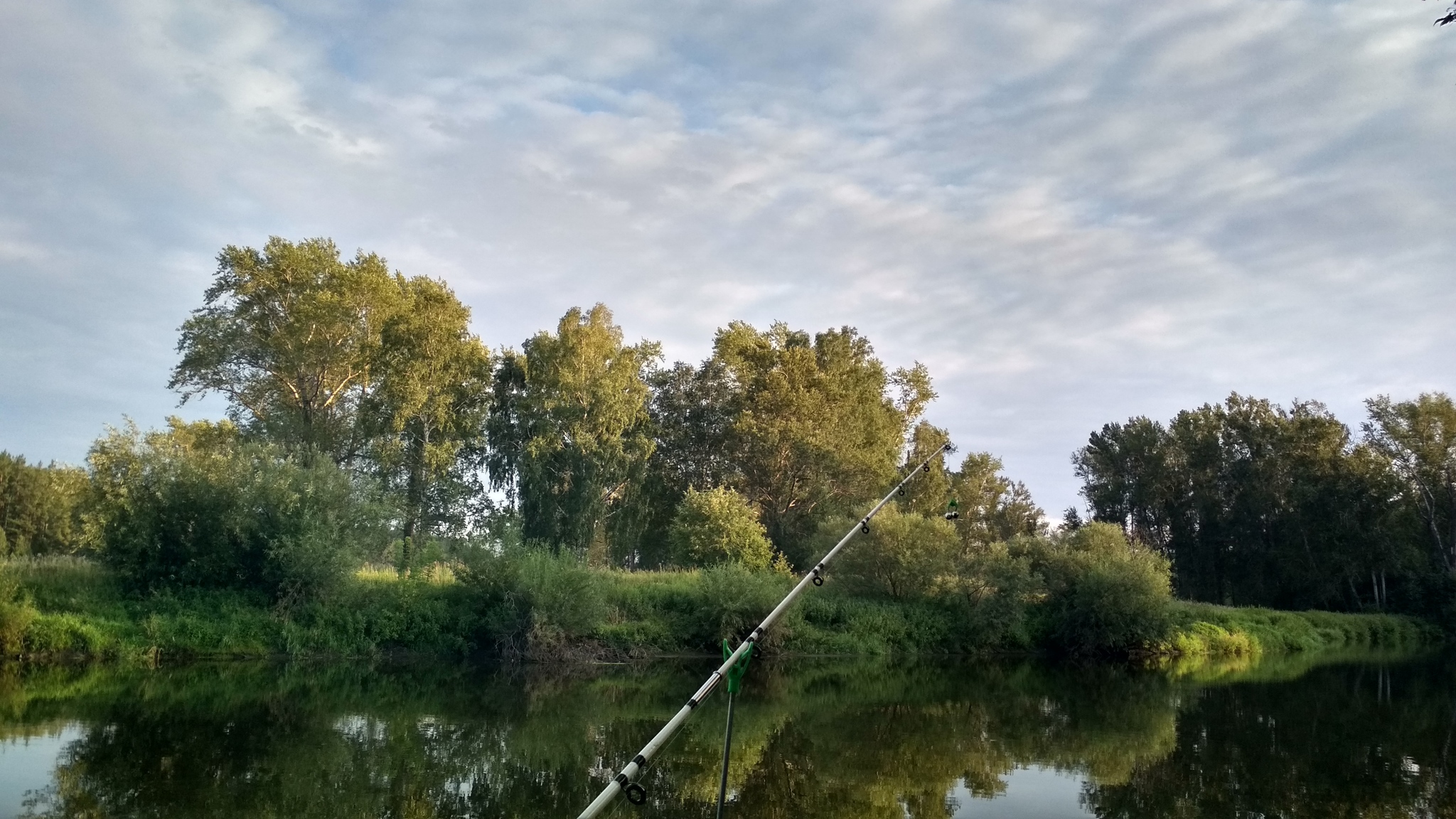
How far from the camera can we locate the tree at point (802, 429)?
51094 mm

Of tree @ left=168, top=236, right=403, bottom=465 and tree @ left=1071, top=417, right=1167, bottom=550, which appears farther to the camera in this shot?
tree @ left=1071, top=417, right=1167, bottom=550

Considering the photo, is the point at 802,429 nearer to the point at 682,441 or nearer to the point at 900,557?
the point at 682,441

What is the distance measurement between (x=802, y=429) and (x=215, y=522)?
2946cm

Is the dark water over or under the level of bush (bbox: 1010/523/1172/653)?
under

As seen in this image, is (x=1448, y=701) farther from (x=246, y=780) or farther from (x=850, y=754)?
(x=246, y=780)

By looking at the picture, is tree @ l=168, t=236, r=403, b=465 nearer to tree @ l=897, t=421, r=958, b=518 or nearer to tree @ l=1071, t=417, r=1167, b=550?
tree @ l=897, t=421, r=958, b=518

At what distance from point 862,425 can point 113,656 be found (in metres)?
37.2

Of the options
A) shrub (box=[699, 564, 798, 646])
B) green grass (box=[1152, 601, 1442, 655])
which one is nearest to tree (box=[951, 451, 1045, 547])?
green grass (box=[1152, 601, 1442, 655])

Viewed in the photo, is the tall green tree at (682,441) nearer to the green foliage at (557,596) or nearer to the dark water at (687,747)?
the green foliage at (557,596)

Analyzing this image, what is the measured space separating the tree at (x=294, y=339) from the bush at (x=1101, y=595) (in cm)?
2983

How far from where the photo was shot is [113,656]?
25.4 m

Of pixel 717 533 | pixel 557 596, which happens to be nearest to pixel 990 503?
pixel 717 533

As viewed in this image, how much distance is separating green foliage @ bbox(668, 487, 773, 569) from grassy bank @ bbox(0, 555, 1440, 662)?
394cm

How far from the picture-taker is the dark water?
1228 centimetres
